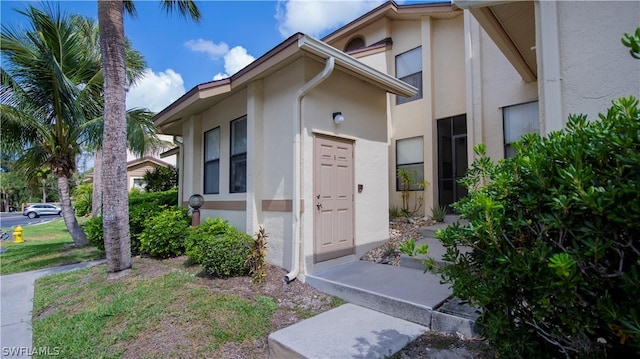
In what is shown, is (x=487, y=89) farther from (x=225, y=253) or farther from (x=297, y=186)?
(x=225, y=253)

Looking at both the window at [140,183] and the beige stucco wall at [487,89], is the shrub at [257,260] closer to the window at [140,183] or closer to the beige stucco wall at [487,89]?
the beige stucco wall at [487,89]

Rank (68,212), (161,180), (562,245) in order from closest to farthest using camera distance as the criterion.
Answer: (562,245) → (68,212) → (161,180)

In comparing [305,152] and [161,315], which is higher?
[305,152]

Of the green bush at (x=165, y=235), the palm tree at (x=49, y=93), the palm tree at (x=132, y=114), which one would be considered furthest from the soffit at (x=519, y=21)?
the palm tree at (x=132, y=114)

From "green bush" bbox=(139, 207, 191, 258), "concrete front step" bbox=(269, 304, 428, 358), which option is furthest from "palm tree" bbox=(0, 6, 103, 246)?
"concrete front step" bbox=(269, 304, 428, 358)

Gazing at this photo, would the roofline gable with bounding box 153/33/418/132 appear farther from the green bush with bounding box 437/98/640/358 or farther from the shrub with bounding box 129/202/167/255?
the green bush with bounding box 437/98/640/358

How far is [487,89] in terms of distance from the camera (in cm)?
790

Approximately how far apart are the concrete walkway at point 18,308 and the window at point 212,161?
293 centimetres

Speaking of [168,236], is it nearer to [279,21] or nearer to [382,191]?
[382,191]

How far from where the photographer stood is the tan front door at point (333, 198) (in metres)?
5.34

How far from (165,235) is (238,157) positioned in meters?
2.30

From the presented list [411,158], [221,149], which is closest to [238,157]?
[221,149]

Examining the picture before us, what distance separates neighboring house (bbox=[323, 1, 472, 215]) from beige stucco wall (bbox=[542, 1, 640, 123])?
203 inches

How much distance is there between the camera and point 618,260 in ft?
5.10
